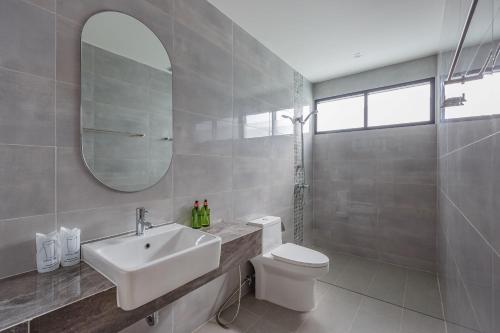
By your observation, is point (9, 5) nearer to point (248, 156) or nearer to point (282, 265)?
point (248, 156)

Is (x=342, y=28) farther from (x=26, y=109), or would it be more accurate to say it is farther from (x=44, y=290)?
(x=44, y=290)

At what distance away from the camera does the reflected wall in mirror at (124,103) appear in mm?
1152

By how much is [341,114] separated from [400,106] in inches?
28.5

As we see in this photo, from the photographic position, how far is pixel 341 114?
3281 mm

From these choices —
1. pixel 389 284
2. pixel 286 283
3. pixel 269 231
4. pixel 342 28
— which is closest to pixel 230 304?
pixel 286 283

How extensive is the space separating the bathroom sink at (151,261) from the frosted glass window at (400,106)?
2838 millimetres

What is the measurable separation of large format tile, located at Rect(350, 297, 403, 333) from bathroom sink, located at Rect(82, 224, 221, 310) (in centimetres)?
147

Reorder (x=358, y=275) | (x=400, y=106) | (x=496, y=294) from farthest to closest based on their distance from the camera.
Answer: (x=400, y=106) < (x=358, y=275) < (x=496, y=294)

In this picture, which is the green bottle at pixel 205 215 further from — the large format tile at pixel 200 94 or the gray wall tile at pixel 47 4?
the gray wall tile at pixel 47 4

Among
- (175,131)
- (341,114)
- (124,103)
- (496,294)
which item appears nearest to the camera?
(496,294)

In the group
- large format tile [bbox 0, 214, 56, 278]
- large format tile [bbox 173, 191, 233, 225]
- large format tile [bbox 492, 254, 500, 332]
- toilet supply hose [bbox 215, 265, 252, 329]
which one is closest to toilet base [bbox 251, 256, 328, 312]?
toilet supply hose [bbox 215, 265, 252, 329]

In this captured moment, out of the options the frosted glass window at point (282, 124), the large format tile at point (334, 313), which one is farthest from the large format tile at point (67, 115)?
the large format tile at point (334, 313)

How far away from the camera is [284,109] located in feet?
9.04

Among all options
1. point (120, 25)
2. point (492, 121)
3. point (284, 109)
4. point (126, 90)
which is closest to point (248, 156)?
point (284, 109)
